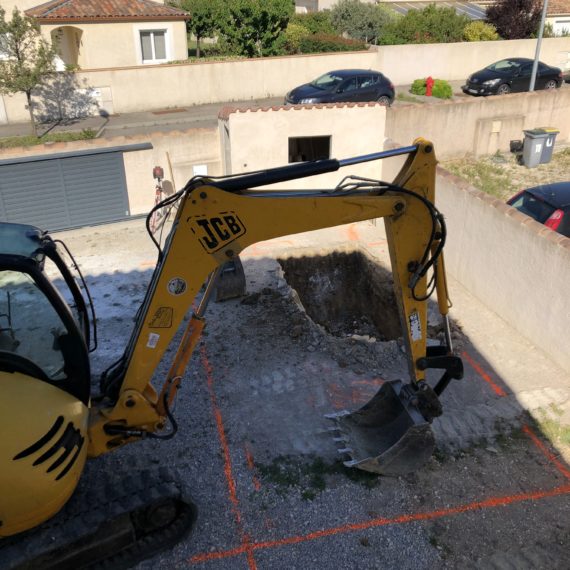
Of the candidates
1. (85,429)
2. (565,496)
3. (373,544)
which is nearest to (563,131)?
(565,496)

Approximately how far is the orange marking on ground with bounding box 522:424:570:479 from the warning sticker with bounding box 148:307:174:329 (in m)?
4.88

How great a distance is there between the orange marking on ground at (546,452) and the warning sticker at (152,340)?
491 cm

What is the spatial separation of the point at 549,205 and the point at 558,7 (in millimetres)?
30057

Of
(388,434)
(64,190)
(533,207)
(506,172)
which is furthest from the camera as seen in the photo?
(506,172)

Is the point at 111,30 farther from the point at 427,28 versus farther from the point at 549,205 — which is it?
the point at 549,205

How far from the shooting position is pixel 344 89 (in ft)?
64.7

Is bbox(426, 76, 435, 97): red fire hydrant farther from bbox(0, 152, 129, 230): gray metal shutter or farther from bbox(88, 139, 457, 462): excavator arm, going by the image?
bbox(88, 139, 457, 462): excavator arm

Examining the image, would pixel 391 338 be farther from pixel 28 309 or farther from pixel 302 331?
pixel 28 309

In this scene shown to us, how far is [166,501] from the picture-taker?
5.61m

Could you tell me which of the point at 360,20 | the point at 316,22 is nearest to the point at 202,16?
the point at 316,22

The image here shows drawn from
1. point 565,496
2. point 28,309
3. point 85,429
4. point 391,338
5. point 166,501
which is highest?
point 28,309

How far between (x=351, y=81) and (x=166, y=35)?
10.3 metres

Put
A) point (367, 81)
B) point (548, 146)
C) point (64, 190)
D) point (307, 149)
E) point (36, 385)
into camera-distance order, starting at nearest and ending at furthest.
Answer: point (36, 385) → point (64, 190) → point (307, 149) → point (548, 146) → point (367, 81)

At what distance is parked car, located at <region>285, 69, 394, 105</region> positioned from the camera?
63.4 feet
